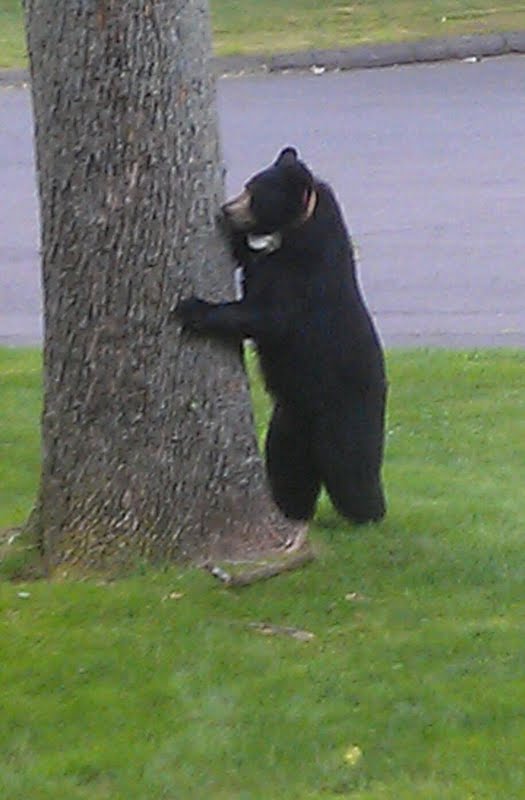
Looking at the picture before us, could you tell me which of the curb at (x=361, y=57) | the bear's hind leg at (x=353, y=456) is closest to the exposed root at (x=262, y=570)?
the bear's hind leg at (x=353, y=456)

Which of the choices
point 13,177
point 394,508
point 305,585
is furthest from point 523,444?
point 13,177

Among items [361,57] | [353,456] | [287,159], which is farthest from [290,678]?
[361,57]

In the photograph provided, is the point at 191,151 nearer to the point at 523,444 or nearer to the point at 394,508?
the point at 394,508

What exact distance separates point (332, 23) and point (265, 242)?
15.4 meters

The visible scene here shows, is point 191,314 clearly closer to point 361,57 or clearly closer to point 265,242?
point 265,242

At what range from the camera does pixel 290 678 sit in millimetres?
4898

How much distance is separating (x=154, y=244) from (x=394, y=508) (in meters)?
1.70

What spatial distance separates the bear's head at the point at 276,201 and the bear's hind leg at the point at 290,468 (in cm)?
76

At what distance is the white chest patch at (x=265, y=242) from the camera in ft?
18.4

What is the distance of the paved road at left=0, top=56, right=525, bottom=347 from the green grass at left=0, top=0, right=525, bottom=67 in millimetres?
1107

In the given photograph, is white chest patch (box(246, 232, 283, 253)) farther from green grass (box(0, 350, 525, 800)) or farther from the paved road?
the paved road

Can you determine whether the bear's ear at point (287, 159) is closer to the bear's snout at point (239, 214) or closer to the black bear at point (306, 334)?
the black bear at point (306, 334)

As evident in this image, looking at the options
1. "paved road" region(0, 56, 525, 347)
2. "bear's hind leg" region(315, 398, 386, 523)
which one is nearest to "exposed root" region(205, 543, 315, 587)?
"bear's hind leg" region(315, 398, 386, 523)

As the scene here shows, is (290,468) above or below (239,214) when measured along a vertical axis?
below
